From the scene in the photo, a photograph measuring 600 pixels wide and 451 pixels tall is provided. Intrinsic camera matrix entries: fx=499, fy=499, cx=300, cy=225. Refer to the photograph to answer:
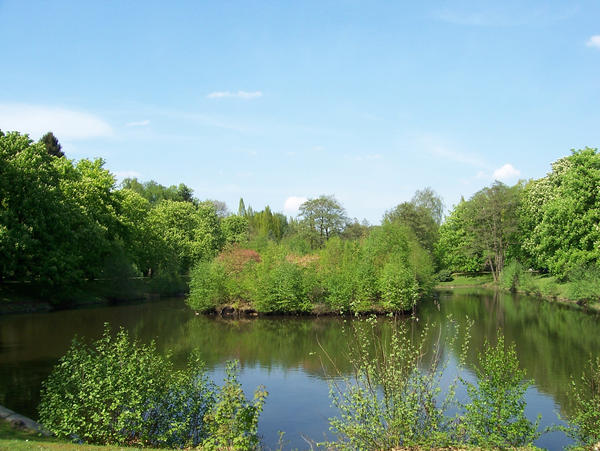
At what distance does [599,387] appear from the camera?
32.5ft

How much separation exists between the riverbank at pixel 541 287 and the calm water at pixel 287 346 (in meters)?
2.40

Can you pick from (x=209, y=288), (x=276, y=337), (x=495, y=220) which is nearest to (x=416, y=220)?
(x=495, y=220)

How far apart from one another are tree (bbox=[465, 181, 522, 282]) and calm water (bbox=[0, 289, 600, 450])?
60.6 feet

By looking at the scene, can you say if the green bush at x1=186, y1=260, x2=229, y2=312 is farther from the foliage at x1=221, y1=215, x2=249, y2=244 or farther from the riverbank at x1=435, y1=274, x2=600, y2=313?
the foliage at x1=221, y1=215, x2=249, y2=244

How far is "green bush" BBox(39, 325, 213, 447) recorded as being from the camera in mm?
10375

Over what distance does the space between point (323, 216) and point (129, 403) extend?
54.0 metres

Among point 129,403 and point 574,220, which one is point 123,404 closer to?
point 129,403

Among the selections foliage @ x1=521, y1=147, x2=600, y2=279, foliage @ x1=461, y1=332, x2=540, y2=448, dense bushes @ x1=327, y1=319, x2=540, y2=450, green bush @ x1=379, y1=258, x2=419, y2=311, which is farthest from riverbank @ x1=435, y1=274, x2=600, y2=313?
dense bushes @ x1=327, y1=319, x2=540, y2=450

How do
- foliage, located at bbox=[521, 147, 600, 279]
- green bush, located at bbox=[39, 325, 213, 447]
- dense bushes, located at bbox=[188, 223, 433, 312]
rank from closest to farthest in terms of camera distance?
1. green bush, located at bbox=[39, 325, 213, 447]
2. dense bushes, located at bbox=[188, 223, 433, 312]
3. foliage, located at bbox=[521, 147, 600, 279]

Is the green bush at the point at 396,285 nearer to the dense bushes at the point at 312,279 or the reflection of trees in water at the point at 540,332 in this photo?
the dense bushes at the point at 312,279

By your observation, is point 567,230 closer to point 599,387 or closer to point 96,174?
point 599,387

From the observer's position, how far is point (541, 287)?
50.2 meters

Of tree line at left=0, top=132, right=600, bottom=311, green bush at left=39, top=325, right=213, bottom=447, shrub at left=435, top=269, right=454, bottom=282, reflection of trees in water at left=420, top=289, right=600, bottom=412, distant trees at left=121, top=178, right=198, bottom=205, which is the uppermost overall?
distant trees at left=121, top=178, right=198, bottom=205

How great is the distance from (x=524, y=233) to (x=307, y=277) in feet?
112
